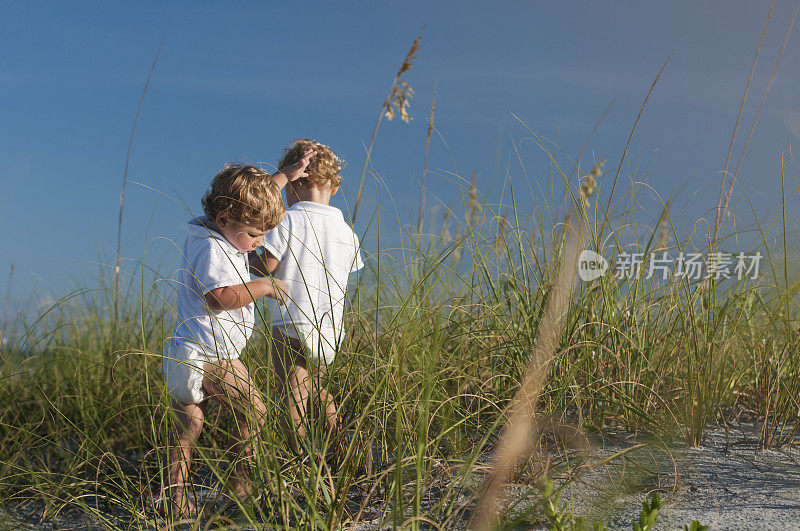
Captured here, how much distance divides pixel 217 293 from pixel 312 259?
0.57 metres

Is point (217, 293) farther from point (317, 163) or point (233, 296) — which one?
point (317, 163)

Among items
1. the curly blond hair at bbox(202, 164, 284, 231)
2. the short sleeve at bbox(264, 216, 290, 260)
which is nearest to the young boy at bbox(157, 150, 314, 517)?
the curly blond hair at bbox(202, 164, 284, 231)

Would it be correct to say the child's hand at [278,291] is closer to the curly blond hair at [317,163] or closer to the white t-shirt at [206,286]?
the white t-shirt at [206,286]

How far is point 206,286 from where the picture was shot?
2203 mm

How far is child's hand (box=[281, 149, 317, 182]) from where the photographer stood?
108 inches

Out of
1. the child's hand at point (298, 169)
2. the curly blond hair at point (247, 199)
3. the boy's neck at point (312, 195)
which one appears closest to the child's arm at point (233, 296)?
the curly blond hair at point (247, 199)

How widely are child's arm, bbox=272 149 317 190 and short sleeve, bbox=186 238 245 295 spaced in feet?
1.58

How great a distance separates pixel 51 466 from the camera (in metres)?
2.75

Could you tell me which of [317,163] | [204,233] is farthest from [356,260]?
[317,163]

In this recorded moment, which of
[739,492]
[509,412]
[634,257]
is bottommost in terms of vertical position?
[739,492]

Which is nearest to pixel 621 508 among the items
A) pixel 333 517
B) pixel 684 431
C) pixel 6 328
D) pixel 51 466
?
pixel 684 431

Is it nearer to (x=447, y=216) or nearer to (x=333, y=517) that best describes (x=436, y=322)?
(x=333, y=517)

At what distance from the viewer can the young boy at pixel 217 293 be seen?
2.19 m

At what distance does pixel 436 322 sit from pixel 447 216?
0.94m
